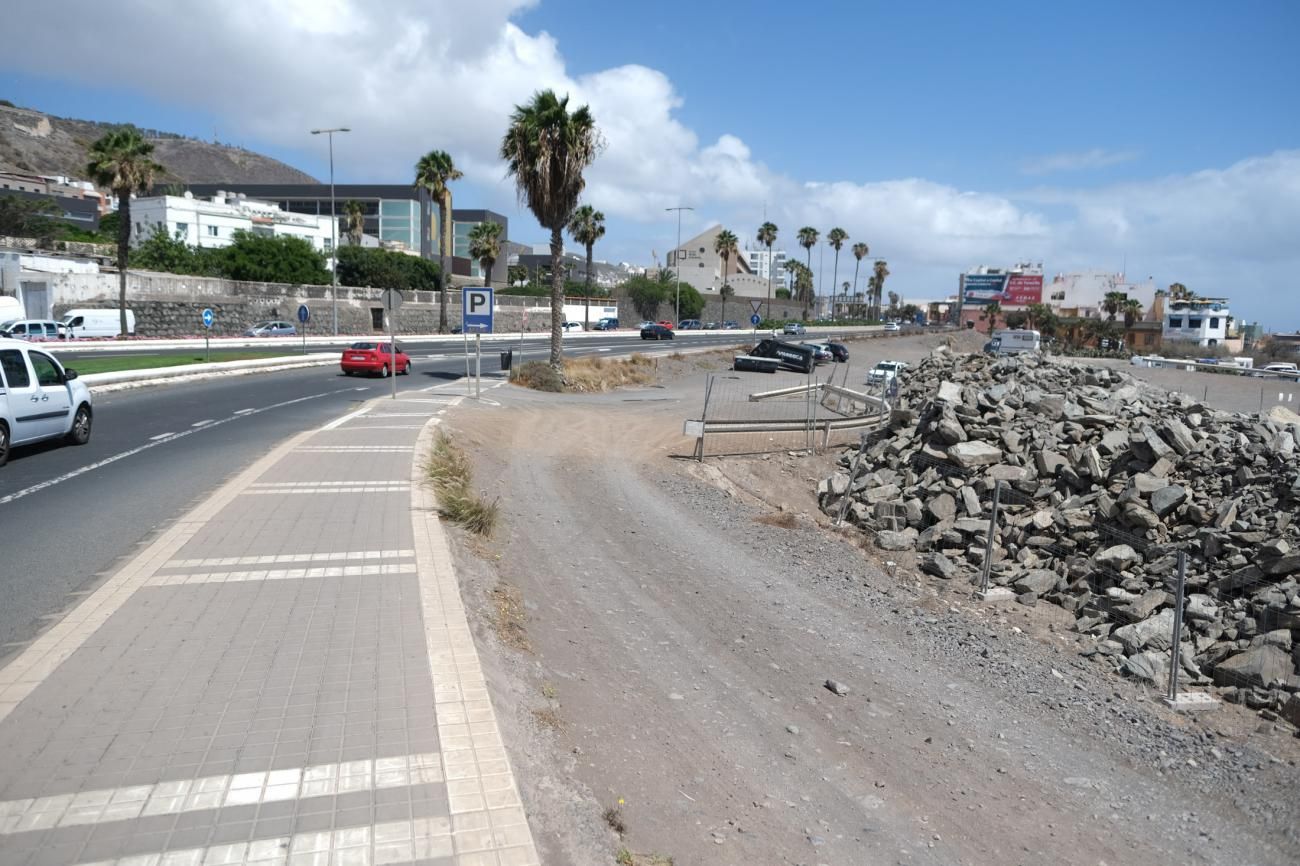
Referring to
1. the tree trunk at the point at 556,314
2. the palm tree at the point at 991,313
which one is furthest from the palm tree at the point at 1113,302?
the tree trunk at the point at 556,314

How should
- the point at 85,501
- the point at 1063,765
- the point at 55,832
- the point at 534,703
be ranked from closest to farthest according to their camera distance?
the point at 55,832 < the point at 534,703 < the point at 1063,765 < the point at 85,501

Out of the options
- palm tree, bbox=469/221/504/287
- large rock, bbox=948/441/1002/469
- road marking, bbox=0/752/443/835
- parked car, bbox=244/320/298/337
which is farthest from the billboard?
road marking, bbox=0/752/443/835

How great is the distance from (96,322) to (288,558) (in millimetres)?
47692

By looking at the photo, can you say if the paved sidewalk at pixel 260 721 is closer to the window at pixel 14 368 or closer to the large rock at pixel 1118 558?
the window at pixel 14 368

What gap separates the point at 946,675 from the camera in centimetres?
880

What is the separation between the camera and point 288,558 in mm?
8148

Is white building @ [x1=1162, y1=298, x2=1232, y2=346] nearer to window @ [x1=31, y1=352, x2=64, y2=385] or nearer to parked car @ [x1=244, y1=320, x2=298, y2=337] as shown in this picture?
parked car @ [x1=244, y1=320, x2=298, y2=337]

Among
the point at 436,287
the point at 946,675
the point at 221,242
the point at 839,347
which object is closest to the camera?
the point at 946,675

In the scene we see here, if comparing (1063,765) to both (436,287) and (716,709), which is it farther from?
(436,287)

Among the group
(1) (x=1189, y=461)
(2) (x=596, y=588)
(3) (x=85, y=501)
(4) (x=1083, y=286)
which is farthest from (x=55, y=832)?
(4) (x=1083, y=286)

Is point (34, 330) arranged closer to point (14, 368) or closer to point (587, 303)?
point (14, 368)

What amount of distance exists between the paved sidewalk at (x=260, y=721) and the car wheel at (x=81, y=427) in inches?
338

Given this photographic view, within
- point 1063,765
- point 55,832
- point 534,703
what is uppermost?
point 55,832

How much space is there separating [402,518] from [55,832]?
5971 millimetres
